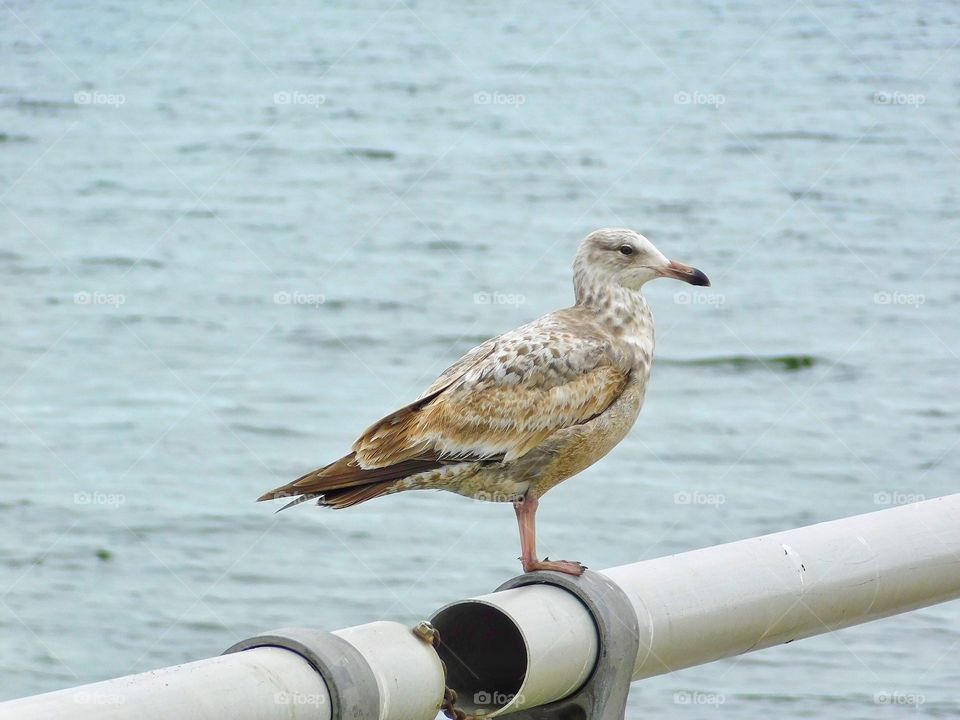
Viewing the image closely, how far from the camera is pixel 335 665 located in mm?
1959

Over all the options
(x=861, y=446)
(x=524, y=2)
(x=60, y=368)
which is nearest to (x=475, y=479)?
(x=861, y=446)

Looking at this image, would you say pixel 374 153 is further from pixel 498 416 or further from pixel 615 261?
pixel 498 416

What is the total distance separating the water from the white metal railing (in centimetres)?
681

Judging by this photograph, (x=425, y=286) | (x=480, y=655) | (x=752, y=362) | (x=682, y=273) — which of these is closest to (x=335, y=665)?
(x=480, y=655)

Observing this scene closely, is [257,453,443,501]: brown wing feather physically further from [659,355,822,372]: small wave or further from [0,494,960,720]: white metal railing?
[659,355,822,372]: small wave

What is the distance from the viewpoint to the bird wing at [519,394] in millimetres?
3687

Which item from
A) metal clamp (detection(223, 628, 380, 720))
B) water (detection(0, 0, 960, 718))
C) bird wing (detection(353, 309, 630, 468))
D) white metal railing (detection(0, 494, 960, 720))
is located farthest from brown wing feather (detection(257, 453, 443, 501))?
water (detection(0, 0, 960, 718))

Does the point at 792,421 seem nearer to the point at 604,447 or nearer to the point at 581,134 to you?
the point at 581,134

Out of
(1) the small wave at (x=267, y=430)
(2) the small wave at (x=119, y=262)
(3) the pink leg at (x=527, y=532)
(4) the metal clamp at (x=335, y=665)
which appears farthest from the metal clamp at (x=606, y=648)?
(2) the small wave at (x=119, y=262)

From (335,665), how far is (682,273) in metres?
2.32

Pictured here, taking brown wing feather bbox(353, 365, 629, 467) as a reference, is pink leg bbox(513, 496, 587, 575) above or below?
below

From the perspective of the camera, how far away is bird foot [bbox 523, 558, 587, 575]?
249cm

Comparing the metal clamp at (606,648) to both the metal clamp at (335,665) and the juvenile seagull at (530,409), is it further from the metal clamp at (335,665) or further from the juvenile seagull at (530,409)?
the juvenile seagull at (530,409)

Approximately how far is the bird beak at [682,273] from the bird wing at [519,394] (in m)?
0.31
